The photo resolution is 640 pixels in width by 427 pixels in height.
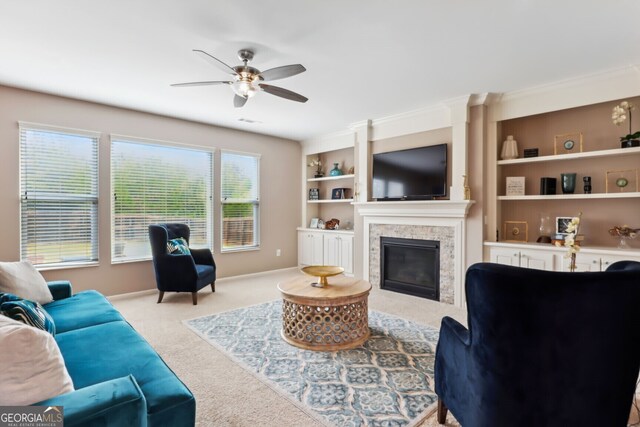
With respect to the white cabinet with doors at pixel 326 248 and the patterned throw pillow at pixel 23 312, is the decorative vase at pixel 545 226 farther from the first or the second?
the patterned throw pillow at pixel 23 312

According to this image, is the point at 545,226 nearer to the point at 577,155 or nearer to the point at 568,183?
the point at 568,183

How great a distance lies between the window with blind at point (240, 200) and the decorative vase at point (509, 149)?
3.86 metres

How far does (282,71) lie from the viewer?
256 cm

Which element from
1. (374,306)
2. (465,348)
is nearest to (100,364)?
(465,348)

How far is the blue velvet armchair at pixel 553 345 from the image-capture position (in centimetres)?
122

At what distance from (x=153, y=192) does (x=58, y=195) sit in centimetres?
107

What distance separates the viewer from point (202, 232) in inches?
205

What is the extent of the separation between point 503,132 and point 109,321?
459cm

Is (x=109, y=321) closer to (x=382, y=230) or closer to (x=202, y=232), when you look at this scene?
(x=202, y=232)

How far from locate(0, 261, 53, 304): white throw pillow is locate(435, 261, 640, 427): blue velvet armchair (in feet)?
9.49

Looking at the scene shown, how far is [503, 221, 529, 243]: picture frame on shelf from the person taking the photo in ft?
13.1

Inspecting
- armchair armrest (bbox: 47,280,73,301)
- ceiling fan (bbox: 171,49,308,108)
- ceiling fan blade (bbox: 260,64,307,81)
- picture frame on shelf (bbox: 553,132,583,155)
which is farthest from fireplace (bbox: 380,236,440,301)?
armchair armrest (bbox: 47,280,73,301)

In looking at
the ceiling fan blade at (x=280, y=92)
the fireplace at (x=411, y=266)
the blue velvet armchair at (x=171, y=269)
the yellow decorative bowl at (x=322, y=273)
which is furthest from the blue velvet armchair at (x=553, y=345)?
the blue velvet armchair at (x=171, y=269)

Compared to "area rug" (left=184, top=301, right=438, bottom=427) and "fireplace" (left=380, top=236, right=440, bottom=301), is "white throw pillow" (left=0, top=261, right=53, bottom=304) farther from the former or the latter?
"fireplace" (left=380, top=236, right=440, bottom=301)
